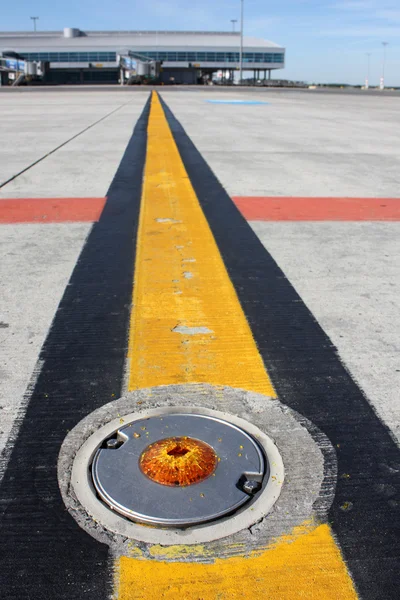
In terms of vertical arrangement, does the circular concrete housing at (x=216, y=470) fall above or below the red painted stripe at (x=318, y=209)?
below

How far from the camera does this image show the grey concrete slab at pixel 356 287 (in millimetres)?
2154

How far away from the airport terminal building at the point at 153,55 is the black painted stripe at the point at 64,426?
97.8 meters

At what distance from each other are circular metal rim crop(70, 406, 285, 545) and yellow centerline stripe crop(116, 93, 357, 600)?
0.17 feet

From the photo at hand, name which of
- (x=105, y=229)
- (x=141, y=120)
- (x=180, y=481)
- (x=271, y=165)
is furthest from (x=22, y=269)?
(x=141, y=120)

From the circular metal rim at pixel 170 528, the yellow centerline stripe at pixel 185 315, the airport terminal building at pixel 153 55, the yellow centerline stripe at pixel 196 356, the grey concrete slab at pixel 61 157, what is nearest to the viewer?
the yellow centerline stripe at pixel 196 356

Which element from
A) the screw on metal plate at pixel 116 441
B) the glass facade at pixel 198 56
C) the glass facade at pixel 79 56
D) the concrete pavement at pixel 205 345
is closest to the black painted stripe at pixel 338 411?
the concrete pavement at pixel 205 345

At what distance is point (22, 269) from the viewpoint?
329 centimetres

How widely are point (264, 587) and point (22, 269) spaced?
2506 millimetres

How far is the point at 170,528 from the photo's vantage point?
54.8 inches

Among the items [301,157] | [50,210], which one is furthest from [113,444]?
[301,157]

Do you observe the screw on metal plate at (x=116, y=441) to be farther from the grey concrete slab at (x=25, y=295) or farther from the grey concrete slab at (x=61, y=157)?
the grey concrete slab at (x=61, y=157)

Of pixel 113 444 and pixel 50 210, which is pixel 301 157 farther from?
pixel 113 444

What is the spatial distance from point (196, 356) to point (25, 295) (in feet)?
3.67

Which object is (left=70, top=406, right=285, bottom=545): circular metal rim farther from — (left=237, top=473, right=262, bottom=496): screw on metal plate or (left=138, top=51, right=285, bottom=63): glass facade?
(left=138, top=51, right=285, bottom=63): glass facade
